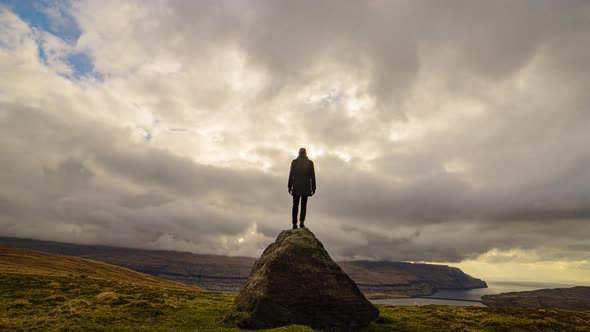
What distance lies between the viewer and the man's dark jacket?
26.1m

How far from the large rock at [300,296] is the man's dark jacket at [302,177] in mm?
4965

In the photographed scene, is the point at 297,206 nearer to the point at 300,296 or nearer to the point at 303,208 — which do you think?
the point at 303,208

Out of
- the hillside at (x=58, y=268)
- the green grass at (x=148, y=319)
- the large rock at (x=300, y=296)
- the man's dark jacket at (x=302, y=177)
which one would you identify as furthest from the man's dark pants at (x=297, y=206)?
the hillside at (x=58, y=268)

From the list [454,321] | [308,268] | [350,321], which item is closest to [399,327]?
[350,321]

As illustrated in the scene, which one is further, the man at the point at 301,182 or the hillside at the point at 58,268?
the hillside at the point at 58,268

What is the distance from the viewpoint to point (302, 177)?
26359 millimetres

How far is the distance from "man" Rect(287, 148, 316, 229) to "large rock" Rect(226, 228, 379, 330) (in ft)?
14.8

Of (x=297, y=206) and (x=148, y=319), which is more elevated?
(x=297, y=206)

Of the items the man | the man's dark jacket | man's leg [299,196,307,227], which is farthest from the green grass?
the man's dark jacket

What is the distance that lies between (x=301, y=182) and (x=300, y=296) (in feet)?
31.0

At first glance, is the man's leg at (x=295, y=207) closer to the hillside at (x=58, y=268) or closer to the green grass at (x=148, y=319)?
the green grass at (x=148, y=319)

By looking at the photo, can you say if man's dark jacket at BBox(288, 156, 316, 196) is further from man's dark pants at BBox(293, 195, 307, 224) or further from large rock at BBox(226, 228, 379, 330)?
large rock at BBox(226, 228, 379, 330)

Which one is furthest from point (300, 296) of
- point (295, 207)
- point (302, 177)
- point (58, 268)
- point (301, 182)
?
point (58, 268)

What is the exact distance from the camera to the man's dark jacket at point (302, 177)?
26125mm
